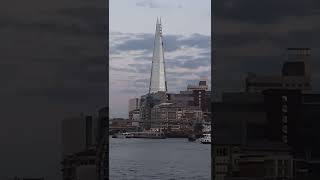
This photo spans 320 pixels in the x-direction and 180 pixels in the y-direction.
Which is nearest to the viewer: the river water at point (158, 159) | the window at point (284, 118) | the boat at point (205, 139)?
the window at point (284, 118)

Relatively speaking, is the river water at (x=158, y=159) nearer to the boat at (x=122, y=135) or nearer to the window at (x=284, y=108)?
the boat at (x=122, y=135)

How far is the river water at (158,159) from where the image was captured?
7.14 meters

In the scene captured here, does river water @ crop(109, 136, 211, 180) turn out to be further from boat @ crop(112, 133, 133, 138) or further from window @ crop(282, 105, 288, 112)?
window @ crop(282, 105, 288, 112)

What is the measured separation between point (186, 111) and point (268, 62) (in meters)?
3.03

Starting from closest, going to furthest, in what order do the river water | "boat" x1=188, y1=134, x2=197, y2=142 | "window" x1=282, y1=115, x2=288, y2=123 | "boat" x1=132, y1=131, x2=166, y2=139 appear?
"window" x1=282, y1=115, x2=288, y2=123
the river water
"boat" x1=188, y1=134, x2=197, y2=142
"boat" x1=132, y1=131, x2=166, y2=139

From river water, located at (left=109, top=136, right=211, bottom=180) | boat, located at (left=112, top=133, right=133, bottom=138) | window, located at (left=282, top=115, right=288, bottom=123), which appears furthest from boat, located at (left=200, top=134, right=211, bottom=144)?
window, located at (left=282, top=115, right=288, bottom=123)

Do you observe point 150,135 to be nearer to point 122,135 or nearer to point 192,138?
point 192,138

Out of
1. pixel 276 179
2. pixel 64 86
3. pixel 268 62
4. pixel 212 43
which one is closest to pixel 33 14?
pixel 64 86

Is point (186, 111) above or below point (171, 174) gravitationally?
above

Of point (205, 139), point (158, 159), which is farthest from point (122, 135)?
point (205, 139)

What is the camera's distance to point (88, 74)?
4.86 m

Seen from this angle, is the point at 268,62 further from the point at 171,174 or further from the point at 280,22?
the point at 171,174

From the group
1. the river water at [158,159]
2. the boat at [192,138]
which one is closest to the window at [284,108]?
the river water at [158,159]

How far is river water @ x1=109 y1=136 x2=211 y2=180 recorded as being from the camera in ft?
23.4
